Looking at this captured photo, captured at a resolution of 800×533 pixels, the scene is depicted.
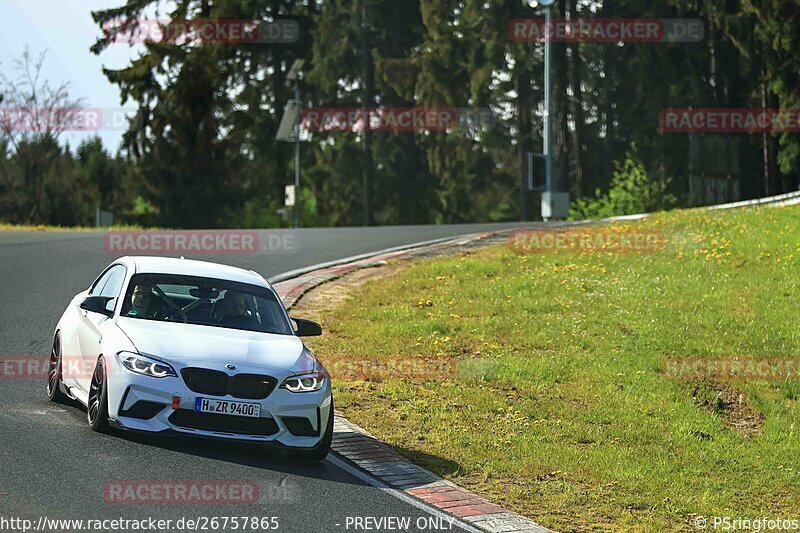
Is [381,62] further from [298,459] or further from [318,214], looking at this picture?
[298,459]

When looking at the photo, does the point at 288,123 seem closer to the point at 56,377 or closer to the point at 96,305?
the point at 56,377

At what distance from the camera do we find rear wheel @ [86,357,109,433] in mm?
10258

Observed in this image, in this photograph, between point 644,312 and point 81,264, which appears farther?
point 81,264

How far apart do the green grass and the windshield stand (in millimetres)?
1710

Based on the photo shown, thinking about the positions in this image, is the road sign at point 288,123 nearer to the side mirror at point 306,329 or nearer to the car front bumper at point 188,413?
the side mirror at point 306,329

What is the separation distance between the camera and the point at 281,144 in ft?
216

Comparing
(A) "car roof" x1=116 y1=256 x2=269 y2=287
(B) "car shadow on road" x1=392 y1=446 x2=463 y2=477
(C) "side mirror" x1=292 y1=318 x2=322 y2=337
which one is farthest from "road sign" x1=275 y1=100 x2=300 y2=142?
(B) "car shadow on road" x1=392 y1=446 x2=463 y2=477

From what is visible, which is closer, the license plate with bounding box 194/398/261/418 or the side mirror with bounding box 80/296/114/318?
the license plate with bounding box 194/398/261/418

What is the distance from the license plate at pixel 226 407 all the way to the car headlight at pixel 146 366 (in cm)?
33

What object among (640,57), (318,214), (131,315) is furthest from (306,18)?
(131,315)

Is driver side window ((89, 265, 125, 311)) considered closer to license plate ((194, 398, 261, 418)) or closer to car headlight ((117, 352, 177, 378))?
car headlight ((117, 352, 177, 378))

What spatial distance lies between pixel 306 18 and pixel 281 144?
765cm

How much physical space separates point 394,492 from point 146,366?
2303mm

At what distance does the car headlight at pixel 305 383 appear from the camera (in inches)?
404
